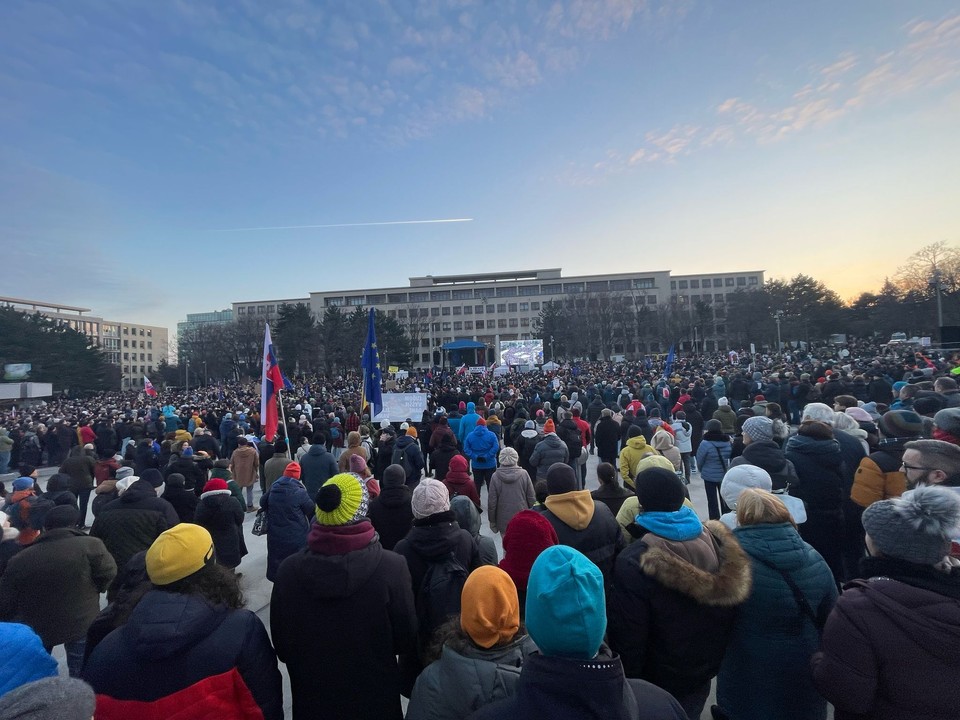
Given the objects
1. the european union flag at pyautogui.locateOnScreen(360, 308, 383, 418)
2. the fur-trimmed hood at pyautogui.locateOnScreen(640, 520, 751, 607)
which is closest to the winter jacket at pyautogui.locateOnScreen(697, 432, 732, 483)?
the fur-trimmed hood at pyautogui.locateOnScreen(640, 520, 751, 607)

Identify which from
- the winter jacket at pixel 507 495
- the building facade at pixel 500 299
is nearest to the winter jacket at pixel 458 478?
the winter jacket at pixel 507 495

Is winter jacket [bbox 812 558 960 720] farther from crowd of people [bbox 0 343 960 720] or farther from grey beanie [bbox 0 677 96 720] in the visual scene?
grey beanie [bbox 0 677 96 720]

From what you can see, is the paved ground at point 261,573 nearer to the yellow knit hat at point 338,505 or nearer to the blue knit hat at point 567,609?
the yellow knit hat at point 338,505

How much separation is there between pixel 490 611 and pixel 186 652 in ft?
4.07

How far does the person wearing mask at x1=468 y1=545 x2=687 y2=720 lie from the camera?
4.62ft

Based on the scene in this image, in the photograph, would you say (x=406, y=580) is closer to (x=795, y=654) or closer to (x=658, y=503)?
(x=658, y=503)

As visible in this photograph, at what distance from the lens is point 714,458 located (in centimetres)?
628

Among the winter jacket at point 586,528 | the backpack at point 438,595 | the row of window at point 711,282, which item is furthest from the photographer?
the row of window at point 711,282

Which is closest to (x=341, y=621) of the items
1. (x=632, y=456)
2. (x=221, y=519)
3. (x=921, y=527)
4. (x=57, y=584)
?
(x=921, y=527)

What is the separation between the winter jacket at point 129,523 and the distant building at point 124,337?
118252 mm

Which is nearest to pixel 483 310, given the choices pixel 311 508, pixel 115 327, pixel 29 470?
pixel 29 470

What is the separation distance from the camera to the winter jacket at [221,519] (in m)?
4.95

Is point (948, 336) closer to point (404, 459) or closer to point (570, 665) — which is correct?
point (404, 459)

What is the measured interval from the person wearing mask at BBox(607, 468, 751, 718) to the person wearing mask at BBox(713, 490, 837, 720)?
0.13 meters
